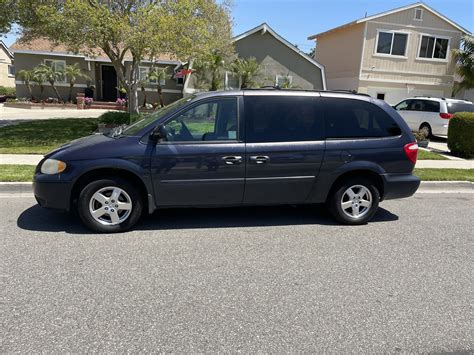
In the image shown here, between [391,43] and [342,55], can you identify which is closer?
[391,43]

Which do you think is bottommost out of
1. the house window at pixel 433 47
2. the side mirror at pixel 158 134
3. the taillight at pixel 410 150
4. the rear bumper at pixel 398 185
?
the rear bumper at pixel 398 185

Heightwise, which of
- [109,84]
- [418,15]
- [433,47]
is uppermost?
[418,15]

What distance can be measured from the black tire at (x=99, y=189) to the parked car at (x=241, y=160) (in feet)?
0.04

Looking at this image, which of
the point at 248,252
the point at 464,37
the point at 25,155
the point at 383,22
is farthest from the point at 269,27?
the point at 248,252

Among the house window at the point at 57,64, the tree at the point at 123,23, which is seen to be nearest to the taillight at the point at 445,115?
the tree at the point at 123,23

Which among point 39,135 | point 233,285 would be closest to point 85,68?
point 39,135

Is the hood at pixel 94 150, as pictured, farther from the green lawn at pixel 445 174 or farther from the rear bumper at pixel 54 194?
the green lawn at pixel 445 174

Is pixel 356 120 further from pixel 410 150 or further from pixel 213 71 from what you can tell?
pixel 213 71

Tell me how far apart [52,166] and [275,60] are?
2016 cm

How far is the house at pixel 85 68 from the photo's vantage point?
23.5 metres

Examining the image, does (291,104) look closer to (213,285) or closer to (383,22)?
(213,285)

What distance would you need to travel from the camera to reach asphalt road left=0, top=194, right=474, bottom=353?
2.82 m

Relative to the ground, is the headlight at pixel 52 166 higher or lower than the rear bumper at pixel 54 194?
higher

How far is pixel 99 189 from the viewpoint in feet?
15.1
